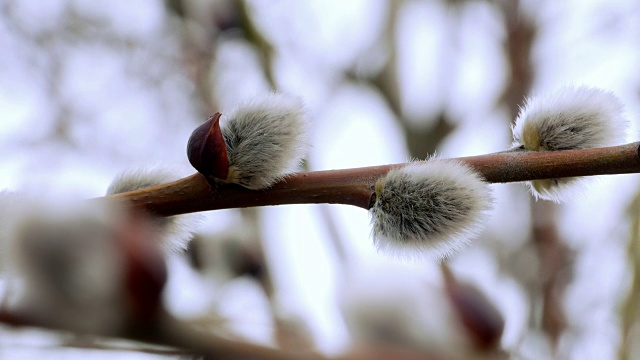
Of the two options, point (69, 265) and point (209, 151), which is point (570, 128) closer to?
point (209, 151)

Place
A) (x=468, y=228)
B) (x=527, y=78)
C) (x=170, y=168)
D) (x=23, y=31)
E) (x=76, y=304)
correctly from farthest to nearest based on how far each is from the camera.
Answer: (x=23, y=31)
(x=527, y=78)
(x=170, y=168)
(x=468, y=228)
(x=76, y=304)

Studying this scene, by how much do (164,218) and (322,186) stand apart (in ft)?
0.62

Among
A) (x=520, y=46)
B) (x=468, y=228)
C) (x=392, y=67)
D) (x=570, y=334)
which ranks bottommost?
(x=570, y=334)

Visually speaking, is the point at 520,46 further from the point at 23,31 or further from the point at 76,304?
the point at 76,304

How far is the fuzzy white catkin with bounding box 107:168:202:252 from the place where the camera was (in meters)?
0.78

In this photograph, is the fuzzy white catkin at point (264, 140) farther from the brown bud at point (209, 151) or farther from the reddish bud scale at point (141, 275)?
the reddish bud scale at point (141, 275)

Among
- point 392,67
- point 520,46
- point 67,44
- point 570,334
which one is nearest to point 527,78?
point 520,46

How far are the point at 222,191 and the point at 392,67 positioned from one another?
2.17 meters

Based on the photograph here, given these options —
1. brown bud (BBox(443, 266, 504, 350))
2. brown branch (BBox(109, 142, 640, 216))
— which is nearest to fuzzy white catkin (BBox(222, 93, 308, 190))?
brown branch (BBox(109, 142, 640, 216))

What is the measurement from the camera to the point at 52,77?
3.35 metres

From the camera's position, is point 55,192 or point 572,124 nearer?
point 55,192

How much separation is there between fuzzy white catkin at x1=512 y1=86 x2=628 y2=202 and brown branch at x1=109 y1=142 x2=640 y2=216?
0.13ft

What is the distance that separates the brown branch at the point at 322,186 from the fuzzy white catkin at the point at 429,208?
21mm

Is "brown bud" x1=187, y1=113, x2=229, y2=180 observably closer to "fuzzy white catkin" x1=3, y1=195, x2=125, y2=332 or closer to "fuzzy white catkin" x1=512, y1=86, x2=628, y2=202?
"fuzzy white catkin" x1=3, y1=195, x2=125, y2=332
